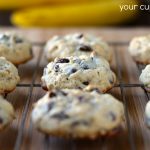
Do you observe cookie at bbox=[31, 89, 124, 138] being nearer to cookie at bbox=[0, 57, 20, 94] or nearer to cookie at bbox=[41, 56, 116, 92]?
cookie at bbox=[41, 56, 116, 92]

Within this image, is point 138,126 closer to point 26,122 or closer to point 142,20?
point 26,122

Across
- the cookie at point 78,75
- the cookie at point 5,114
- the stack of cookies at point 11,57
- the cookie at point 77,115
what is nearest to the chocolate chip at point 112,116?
the cookie at point 77,115

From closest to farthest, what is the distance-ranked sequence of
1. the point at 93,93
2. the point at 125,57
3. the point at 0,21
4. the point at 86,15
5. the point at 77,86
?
1. the point at 93,93
2. the point at 77,86
3. the point at 125,57
4. the point at 86,15
5. the point at 0,21

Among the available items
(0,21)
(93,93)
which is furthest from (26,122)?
(0,21)

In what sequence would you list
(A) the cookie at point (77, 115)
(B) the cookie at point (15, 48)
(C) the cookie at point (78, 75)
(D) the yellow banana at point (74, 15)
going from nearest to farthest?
1. (A) the cookie at point (77, 115)
2. (C) the cookie at point (78, 75)
3. (B) the cookie at point (15, 48)
4. (D) the yellow banana at point (74, 15)

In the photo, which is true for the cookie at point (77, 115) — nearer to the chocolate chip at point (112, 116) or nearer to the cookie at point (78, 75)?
the chocolate chip at point (112, 116)

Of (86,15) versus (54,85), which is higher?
(86,15)

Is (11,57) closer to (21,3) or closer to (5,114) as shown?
(5,114)
